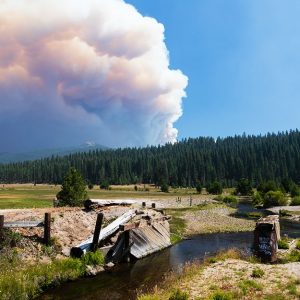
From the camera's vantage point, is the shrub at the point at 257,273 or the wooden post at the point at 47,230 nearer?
the shrub at the point at 257,273

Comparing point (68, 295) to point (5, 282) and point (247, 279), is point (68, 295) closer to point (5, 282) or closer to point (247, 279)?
point (5, 282)

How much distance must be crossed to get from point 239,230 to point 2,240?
30413 mm

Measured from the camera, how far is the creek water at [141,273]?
72.5ft

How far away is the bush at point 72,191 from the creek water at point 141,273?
15050mm

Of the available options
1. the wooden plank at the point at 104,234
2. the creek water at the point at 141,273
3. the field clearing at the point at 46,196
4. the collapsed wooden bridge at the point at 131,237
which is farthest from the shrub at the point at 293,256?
the field clearing at the point at 46,196

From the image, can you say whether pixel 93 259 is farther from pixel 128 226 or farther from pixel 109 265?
pixel 128 226

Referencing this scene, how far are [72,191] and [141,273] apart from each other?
23.0 metres

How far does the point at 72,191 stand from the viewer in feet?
157

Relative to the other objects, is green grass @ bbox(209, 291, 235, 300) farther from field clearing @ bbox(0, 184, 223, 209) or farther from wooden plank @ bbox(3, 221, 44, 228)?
field clearing @ bbox(0, 184, 223, 209)

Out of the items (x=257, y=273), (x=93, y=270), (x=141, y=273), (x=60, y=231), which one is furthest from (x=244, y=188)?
(x=257, y=273)

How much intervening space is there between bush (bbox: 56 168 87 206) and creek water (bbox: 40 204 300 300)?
15050mm

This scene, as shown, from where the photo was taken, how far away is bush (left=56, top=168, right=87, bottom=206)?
4784 centimetres

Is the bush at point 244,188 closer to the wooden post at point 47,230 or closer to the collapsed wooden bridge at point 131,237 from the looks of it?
the collapsed wooden bridge at point 131,237

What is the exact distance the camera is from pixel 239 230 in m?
48.1
